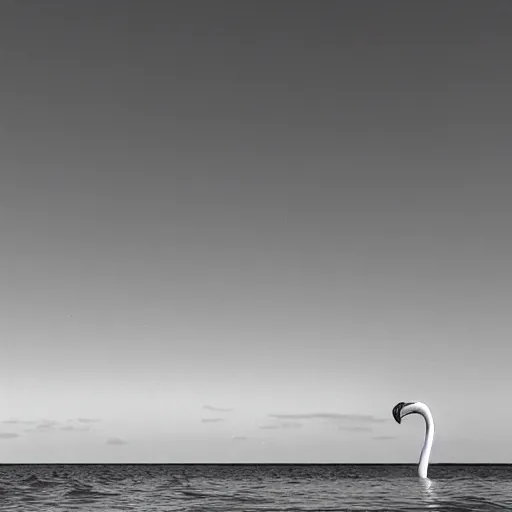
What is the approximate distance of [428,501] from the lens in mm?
50281

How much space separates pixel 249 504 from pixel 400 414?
3637 cm

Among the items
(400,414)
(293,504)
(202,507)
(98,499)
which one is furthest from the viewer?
(400,414)

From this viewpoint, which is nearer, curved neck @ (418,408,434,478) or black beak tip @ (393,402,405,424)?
black beak tip @ (393,402,405,424)

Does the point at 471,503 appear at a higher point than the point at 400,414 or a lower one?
lower

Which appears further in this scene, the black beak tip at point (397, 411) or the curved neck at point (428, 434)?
the curved neck at point (428, 434)

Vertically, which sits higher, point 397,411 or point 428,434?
point 397,411

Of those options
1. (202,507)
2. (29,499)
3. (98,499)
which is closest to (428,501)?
(202,507)

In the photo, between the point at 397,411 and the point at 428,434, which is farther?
the point at 428,434

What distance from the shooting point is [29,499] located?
56188 millimetres

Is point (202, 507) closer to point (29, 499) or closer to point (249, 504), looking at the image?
point (249, 504)

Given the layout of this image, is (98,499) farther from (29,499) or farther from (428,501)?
(428,501)

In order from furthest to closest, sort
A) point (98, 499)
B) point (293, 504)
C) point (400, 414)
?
1. point (400, 414)
2. point (98, 499)
3. point (293, 504)

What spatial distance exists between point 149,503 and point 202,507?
235 inches

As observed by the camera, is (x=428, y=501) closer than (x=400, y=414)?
Yes
